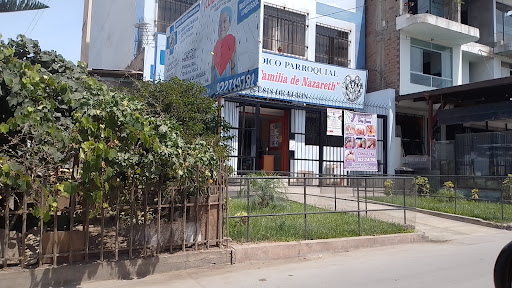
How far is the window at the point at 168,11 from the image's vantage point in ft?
69.2

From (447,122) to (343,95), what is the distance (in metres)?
4.58

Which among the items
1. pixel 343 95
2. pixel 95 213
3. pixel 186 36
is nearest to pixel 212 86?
pixel 186 36

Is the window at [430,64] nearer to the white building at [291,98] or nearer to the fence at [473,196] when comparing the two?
the white building at [291,98]

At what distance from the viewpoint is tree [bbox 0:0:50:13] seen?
1345 centimetres

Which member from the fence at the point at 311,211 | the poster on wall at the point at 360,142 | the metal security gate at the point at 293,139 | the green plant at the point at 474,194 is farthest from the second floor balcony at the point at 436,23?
the fence at the point at 311,211

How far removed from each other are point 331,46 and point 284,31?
303 cm

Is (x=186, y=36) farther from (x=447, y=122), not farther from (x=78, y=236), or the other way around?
(x=78, y=236)

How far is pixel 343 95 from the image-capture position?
17.7 m

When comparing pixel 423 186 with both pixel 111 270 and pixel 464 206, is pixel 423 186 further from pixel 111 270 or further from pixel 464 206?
pixel 111 270

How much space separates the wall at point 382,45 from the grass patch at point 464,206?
6.34 meters

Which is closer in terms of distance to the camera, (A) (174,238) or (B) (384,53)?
(A) (174,238)

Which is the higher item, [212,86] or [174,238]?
[212,86]

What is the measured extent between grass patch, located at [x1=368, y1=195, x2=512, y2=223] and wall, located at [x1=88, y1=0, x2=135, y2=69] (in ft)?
54.3

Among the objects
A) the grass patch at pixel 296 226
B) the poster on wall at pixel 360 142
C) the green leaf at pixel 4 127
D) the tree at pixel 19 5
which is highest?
the tree at pixel 19 5
